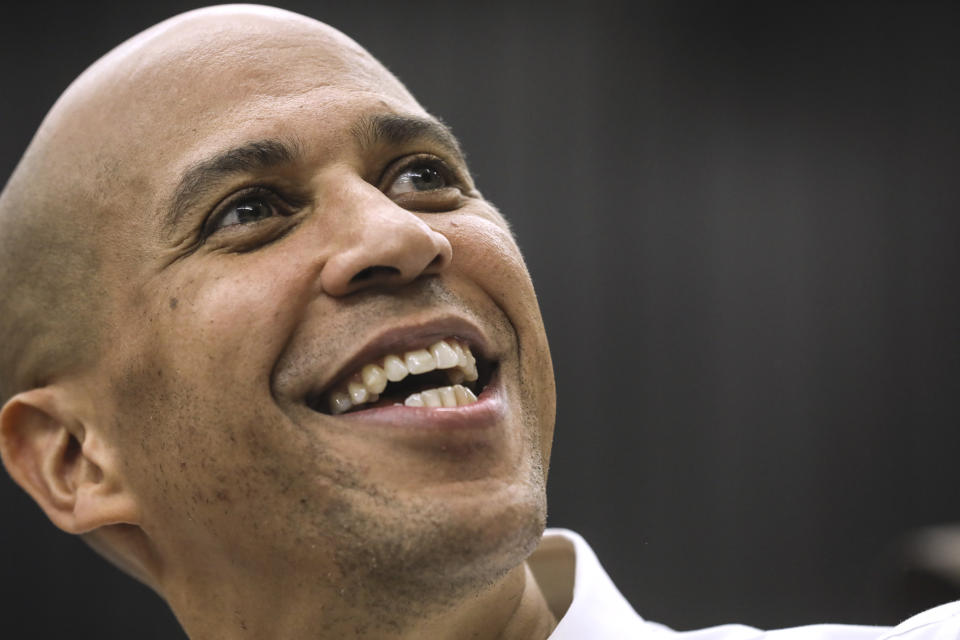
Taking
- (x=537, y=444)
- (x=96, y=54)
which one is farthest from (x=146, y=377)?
(x=96, y=54)

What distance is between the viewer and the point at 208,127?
4.88 feet

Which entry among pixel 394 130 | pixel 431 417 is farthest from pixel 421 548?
pixel 394 130

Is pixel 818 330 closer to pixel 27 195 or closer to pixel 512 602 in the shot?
pixel 512 602

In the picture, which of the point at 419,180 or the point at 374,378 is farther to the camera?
the point at 419,180

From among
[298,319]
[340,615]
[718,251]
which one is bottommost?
[718,251]

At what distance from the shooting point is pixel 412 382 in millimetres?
1493

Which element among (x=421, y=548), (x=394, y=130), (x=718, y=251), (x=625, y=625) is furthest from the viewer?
(x=718, y=251)

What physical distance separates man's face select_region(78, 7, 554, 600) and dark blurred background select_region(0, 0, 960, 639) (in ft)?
5.35

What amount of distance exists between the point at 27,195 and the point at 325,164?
2.05ft

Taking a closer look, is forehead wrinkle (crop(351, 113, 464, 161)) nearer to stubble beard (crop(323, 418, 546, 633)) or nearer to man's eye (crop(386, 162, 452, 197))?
man's eye (crop(386, 162, 452, 197))

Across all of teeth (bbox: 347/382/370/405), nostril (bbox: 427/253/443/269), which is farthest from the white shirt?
nostril (bbox: 427/253/443/269)

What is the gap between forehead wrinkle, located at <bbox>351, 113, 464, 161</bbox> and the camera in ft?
5.02

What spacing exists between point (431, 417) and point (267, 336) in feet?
0.86

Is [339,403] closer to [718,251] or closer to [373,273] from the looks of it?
[373,273]
